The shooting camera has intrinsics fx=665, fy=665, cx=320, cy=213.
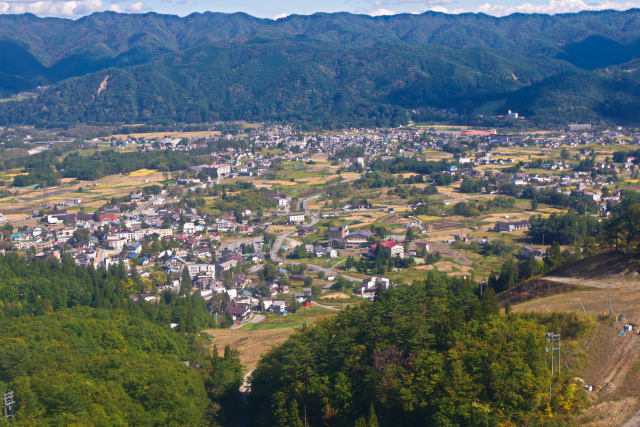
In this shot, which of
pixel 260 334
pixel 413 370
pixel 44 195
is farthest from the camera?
pixel 44 195

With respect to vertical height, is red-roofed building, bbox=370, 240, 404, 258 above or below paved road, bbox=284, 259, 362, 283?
above

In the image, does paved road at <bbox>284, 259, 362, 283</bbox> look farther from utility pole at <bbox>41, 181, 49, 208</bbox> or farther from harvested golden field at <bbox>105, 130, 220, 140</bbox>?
harvested golden field at <bbox>105, 130, 220, 140</bbox>

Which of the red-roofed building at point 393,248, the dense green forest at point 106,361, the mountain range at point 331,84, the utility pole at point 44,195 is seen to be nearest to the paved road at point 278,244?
the red-roofed building at point 393,248

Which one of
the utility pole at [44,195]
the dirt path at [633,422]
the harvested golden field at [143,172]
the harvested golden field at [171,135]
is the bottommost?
the utility pole at [44,195]

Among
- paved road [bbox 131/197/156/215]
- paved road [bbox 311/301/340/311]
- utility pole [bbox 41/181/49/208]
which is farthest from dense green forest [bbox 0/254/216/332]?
utility pole [bbox 41/181/49/208]

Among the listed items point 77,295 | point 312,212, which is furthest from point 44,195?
point 77,295

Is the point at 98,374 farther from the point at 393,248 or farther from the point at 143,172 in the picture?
the point at 143,172

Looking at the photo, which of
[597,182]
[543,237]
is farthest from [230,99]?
[543,237]

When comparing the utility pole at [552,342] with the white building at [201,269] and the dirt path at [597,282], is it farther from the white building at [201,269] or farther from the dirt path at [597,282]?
the white building at [201,269]

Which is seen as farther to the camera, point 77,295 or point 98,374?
point 77,295
